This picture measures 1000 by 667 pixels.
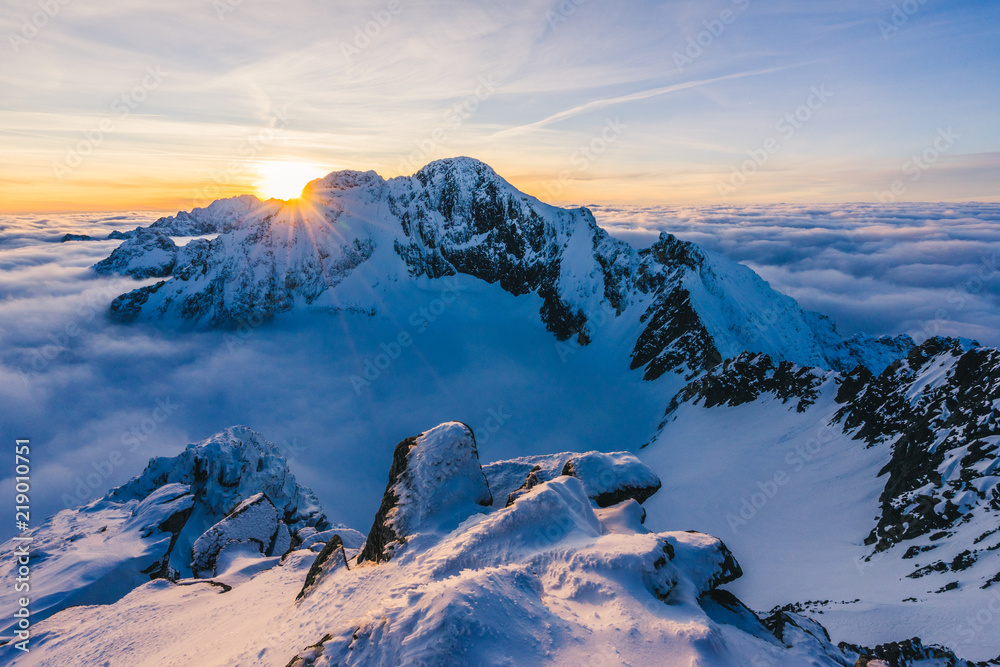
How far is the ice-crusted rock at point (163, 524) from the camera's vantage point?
26.0 meters

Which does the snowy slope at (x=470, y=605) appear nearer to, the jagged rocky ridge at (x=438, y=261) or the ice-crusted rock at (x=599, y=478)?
the ice-crusted rock at (x=599, y=478)

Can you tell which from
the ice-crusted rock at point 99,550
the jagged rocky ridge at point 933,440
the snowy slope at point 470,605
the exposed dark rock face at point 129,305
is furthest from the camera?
the exposed dark rock face at point 129,305

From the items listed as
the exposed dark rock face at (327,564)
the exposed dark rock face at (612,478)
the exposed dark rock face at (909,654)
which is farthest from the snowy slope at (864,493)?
the exposed dark rock face at (327,564)

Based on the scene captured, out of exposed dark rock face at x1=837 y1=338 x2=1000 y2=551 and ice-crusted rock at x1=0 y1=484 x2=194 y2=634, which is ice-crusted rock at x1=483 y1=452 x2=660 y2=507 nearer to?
exposed dark rock face at x1=837 y1=338 x2=1000 y2=551

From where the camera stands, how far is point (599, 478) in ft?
69.2

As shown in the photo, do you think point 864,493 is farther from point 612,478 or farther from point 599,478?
point 599,478

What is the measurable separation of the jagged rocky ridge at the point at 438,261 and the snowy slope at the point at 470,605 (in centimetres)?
10625

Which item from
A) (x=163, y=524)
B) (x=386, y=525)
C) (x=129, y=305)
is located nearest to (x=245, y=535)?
(x=163, y=524)

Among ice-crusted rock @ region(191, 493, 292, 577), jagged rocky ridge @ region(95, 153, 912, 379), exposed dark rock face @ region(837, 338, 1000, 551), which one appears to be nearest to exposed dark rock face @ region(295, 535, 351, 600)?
ice-crusted rock @ region(191, 493, 292, 577)

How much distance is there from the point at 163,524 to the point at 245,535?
7.80 m

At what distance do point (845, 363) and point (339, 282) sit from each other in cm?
15790

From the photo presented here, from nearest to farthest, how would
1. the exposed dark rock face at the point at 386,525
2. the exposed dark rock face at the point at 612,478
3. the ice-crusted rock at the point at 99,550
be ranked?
the exposed dark rock face at the point at 386,525, the exposed dark rock face at the point at 612,478, the ice-crusted rock at the point at 99,550

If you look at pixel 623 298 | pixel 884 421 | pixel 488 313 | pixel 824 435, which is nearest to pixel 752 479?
pixel 824 435

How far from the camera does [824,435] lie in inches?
1813
